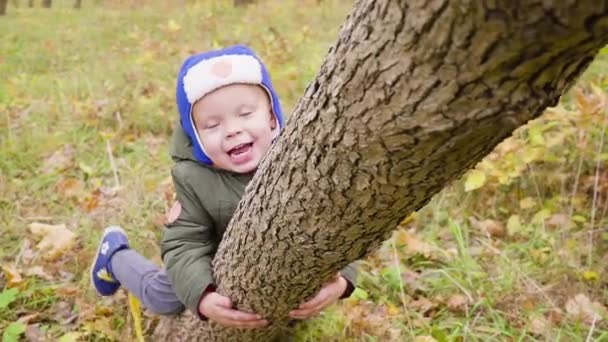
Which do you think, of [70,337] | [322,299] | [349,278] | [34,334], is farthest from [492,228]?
[34,334]

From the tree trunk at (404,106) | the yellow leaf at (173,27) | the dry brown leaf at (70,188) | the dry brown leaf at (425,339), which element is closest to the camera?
the tree trunk at (404,106)

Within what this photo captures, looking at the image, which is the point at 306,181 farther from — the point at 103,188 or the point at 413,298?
the point at 103,188

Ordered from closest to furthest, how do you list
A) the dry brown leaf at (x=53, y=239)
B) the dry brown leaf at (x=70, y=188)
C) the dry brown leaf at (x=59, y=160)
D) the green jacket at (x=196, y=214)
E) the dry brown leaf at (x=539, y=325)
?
1. the green jacket at (x=196, y=214)
2. the dry brown leaf at (x=539, y=325)
3. the dry brown leaf at (x=53, y=239)
4. the dry brown leaf at (x=70, y=188)
5. the dry brown leaf at (x=59, y=160)

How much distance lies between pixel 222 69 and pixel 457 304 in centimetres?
139

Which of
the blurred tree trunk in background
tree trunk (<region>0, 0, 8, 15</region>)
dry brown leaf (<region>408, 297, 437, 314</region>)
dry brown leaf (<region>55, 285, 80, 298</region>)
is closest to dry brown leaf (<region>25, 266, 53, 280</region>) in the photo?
dry brown leaf (<region>55, 285, 80, 298</region>)

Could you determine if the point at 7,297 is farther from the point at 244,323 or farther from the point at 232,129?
the point at 232,129

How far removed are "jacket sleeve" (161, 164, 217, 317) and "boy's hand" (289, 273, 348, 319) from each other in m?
0.28

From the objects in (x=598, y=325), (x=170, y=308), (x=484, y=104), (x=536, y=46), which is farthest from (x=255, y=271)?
(x=598, y=325)

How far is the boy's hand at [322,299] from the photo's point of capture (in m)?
1.58

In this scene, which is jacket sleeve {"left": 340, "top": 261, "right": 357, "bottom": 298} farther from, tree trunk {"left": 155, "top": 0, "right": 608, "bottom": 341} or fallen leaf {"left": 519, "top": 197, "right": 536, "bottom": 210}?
fallen leaf {"left": 519, "top": 197, "right": 536, "bottom": 210}

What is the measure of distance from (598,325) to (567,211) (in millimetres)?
746

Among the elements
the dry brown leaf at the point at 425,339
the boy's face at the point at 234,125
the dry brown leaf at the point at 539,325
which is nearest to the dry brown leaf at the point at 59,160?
the boy's face at the point at 234,125

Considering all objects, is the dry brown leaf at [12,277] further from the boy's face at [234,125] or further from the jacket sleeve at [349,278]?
the jacket sleeve at [349,278]

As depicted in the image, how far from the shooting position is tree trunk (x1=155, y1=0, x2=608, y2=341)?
22.0 inches
